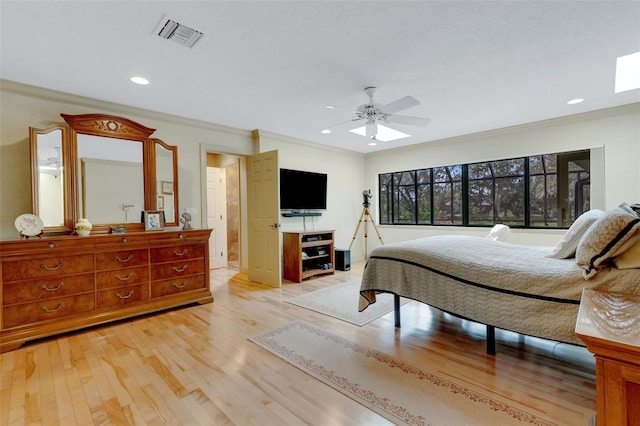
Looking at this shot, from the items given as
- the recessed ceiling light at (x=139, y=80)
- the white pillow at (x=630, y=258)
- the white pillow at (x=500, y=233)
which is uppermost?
the recessed ceiling light at (x=139, y=80)

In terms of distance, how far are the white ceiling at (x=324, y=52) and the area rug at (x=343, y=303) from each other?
7.81 feet

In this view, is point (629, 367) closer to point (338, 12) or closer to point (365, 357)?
point (365, 357)

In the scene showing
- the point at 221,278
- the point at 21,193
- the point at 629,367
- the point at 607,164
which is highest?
the point at 607,164

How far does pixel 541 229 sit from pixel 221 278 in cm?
515

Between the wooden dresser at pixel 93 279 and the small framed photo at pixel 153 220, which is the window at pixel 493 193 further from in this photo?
the small framed photo at pixel 153 220

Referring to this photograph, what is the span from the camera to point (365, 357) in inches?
86.4

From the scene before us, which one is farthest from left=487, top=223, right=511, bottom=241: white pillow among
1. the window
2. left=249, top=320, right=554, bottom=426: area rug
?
left=249, top=320, right=554, bottom=426: area rug

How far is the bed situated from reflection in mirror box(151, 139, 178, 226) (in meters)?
2.60

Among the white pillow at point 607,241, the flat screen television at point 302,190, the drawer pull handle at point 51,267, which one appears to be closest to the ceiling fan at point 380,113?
the white pillow at point 607,241

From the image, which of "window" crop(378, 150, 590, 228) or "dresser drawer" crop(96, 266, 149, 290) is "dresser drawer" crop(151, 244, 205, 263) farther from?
"window" crop(378, 150, 590, 228)

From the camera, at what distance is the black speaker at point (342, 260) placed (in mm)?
5348

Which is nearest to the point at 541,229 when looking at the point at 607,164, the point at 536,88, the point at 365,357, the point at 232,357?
the point at 607,164

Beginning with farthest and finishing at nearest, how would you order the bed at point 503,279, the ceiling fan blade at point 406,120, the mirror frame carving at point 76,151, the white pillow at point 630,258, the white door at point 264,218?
the white door at point 264,218, the ceiling fan blade at point 406,120, the mirror frame carving at point 76,151, the bed at point 503,279, the white pillow at point 630,258

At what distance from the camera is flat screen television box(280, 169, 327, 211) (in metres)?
4.98
